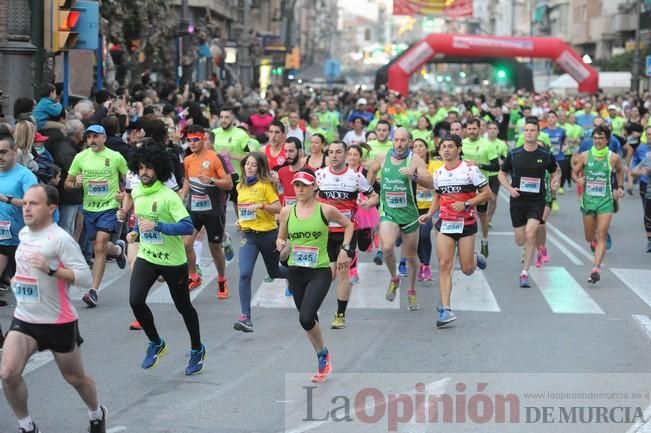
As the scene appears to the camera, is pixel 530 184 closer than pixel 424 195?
Yes

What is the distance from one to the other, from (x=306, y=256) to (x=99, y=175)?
11.8ft

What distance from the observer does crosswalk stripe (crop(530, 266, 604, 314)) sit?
42.9 feet

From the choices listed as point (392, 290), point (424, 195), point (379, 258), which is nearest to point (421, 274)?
point (424, 195)

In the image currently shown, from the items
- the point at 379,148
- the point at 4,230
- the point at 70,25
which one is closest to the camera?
the point at 4,230

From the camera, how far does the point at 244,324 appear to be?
1141 centimetres

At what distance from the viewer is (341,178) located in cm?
1265

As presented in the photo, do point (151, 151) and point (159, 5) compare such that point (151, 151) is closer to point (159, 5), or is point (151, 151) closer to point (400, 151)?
point (400, 151)

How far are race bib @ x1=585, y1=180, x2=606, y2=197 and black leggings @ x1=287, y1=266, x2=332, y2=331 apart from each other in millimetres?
5881

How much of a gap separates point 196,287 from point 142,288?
457cm

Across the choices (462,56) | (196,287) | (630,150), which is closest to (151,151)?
(196,287)

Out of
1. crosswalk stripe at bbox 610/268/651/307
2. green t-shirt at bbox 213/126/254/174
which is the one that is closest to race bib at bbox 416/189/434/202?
crosswalk stripe at bbox 610/268/651/307

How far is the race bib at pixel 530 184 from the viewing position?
48.3ft

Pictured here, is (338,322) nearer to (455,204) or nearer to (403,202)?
(455,204)

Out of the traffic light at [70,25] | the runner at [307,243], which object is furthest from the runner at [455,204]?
the traffic light at [70,25]
